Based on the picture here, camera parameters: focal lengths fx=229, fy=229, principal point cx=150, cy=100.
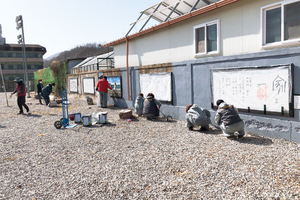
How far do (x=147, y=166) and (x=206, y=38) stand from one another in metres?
5.41

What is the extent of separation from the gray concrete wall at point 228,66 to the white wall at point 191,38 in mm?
333

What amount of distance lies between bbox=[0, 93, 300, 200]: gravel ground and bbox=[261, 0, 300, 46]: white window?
2758 mm

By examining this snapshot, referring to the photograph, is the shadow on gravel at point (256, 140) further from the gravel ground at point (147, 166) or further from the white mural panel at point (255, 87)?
the white mural panel at point (255, 87)

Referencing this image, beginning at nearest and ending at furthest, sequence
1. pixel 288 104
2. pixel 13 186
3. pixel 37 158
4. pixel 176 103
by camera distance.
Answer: pixel 13 186, pixel 37 158, pixel 288 104, pixel 176 103

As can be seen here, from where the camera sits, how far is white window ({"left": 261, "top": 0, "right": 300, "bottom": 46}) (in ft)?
19.6

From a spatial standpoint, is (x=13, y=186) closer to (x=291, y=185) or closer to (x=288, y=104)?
(x=291, y=185)

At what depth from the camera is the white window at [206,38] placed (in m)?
8.02

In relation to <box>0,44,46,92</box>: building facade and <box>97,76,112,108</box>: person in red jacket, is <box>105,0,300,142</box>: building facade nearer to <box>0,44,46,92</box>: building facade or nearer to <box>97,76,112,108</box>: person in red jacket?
<box>97,76,112,108</box>: person in red jacket

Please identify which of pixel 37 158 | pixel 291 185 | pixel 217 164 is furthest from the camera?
pixel 37 158

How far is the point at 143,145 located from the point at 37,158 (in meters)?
2.68

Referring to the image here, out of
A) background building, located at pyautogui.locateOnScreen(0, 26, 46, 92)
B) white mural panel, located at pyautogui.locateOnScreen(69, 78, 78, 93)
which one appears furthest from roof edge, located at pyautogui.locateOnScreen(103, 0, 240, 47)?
background building, located at pyautogui.locateOnScreen(0, 26, 46, 92)

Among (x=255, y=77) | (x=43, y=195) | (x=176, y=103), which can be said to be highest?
(x=255, y=77)

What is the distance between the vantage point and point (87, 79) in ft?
58.1

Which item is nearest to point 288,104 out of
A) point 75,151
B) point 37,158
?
point 75,151
